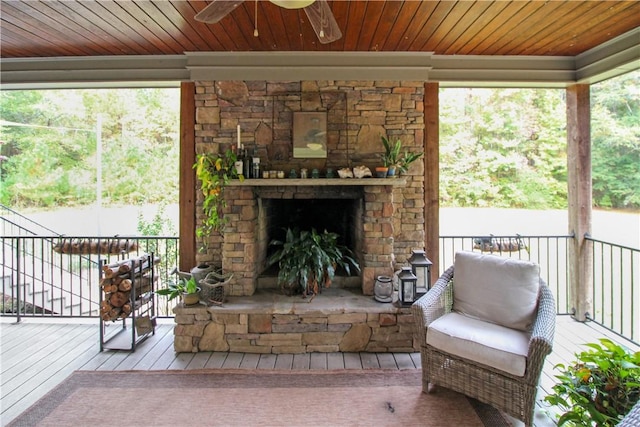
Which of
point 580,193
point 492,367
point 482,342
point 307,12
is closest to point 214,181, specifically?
point 307,12

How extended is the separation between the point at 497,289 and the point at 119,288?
10.6 ft

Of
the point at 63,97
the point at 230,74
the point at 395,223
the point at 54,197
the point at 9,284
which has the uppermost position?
the point at 63,97

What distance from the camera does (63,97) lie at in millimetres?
7930

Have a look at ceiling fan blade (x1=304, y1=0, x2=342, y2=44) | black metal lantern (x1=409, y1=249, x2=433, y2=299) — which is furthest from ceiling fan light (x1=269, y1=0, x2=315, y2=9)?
black metal lantern (x1=409, y1=249, x2=433, y2=299)

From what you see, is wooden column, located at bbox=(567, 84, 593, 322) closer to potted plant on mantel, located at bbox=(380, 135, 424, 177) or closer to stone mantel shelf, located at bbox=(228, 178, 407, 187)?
potted plant on mantel, located at bbox=(380, 135, 424, 177)

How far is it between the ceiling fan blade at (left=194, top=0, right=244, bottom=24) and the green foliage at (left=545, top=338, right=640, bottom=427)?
7.73ft

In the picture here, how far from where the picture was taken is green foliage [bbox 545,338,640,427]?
4.37 feet

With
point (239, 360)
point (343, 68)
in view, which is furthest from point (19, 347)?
point (343, 68)

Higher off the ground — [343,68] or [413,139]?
[343,68]

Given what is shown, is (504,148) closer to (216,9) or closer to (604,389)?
(604,389)

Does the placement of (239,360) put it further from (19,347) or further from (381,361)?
(19,347)

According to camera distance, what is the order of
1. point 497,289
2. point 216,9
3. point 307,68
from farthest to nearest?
point 307,68 < point 497,289 < point 216,9

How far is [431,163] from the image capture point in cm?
356

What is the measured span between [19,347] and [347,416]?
10.2ft
